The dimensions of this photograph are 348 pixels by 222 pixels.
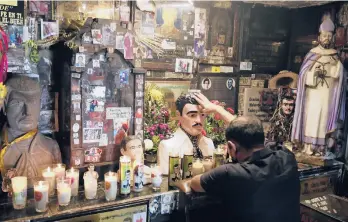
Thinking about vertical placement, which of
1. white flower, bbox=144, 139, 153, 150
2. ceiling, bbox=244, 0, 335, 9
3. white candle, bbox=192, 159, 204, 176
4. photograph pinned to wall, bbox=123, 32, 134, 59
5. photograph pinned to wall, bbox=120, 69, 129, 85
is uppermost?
ceiling, bbox=244, 0, 335, 9

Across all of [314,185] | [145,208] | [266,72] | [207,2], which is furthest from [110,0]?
[314,185]

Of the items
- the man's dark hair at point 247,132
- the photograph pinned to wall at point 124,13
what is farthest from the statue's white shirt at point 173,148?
the photograph pinned to wall at point 124,13

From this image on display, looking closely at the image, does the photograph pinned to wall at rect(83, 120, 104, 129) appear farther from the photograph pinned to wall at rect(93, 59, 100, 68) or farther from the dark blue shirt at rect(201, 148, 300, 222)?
the dark blue shirt at rect(201, 148, 300, 222)

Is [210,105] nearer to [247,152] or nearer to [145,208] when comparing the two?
[247,152]

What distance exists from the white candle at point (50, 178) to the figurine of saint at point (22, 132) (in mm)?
204

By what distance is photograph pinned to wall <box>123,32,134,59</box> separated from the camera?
320 cm

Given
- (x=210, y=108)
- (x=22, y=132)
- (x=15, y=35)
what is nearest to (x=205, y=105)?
(x=210, y=108)

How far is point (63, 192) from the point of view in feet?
8.55

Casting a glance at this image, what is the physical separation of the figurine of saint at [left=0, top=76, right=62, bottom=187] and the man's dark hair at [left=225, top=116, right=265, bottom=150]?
5.74ft

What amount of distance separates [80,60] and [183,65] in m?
1.74

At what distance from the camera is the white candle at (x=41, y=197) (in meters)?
2.49

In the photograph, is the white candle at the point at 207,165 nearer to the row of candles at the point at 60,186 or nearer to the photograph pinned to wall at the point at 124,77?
the row of candles at the point at 60,186

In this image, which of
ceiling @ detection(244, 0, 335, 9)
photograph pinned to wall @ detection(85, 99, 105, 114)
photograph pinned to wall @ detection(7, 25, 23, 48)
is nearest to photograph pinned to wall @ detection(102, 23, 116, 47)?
photograph pinned to wall @ detection(85, 99, 105, 114)

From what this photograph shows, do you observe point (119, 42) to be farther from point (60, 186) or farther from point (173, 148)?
point (60, 186)
